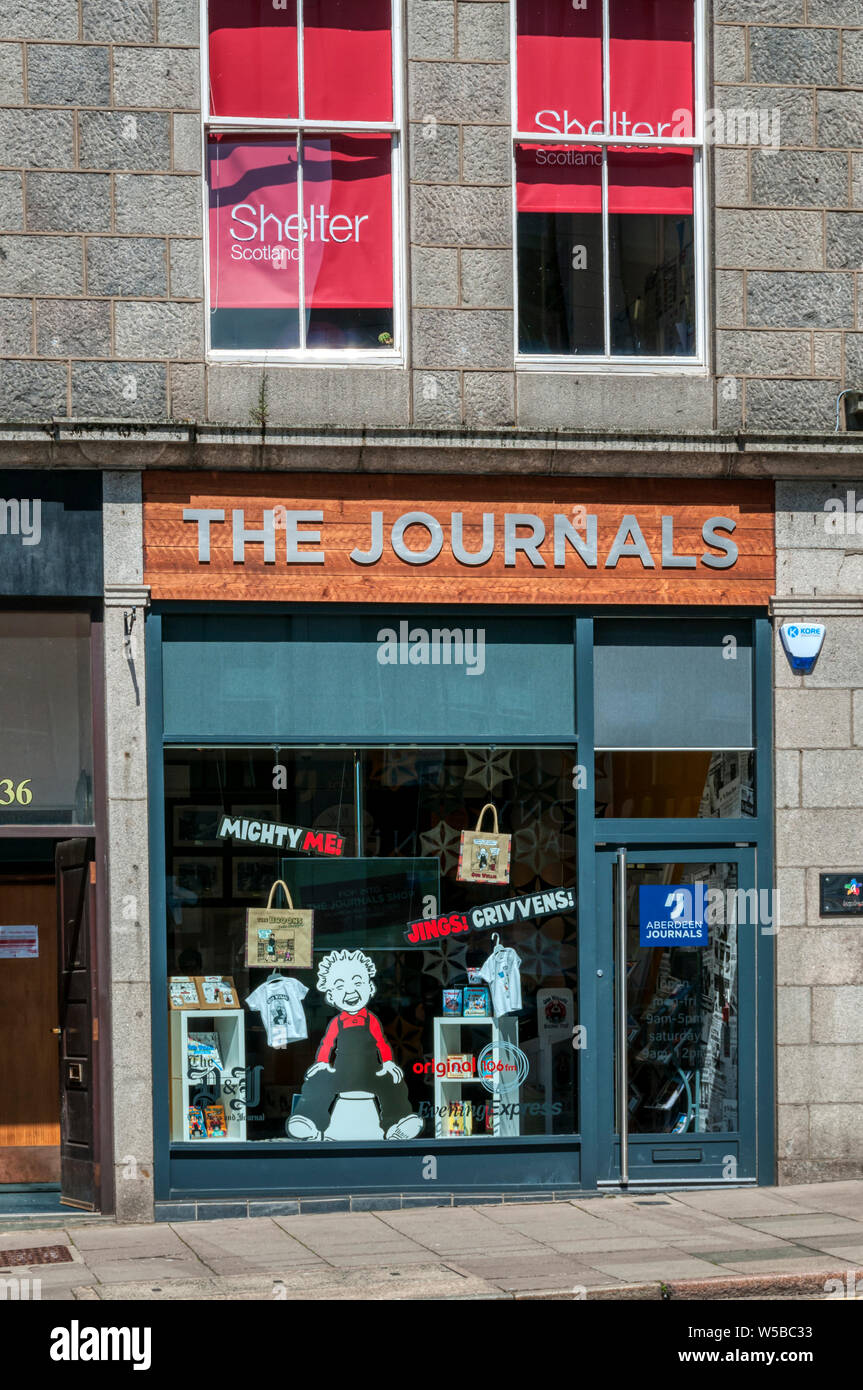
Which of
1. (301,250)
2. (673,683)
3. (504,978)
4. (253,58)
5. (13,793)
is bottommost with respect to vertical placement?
(504,978)

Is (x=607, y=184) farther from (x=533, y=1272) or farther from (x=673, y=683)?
(x=533, y=1272)

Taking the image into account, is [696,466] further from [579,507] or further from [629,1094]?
[629,1094]

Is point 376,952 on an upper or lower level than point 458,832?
lower

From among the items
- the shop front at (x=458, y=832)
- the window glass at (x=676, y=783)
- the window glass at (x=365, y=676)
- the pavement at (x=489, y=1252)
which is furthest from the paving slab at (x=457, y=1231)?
the window glass at (x=365, y=676)

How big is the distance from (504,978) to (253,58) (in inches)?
250

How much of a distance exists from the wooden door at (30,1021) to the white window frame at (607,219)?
16.5 feet

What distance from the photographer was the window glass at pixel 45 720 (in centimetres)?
1013

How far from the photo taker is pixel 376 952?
34.2 ft

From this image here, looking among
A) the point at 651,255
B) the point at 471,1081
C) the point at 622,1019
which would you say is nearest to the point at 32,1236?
the point at 471,1081

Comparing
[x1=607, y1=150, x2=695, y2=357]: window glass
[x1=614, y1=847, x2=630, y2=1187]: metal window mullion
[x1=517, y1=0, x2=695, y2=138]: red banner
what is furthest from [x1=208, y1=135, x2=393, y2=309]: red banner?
[x1=614, y1=847, x2=630, y2=1187]: metal window mullion

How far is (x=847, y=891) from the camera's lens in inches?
419

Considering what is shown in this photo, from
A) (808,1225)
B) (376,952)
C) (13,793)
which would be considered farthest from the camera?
(376,952)

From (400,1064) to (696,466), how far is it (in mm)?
4443

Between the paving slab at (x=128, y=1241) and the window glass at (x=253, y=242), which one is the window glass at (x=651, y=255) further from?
the paving slab at (x=128, y=1241)
